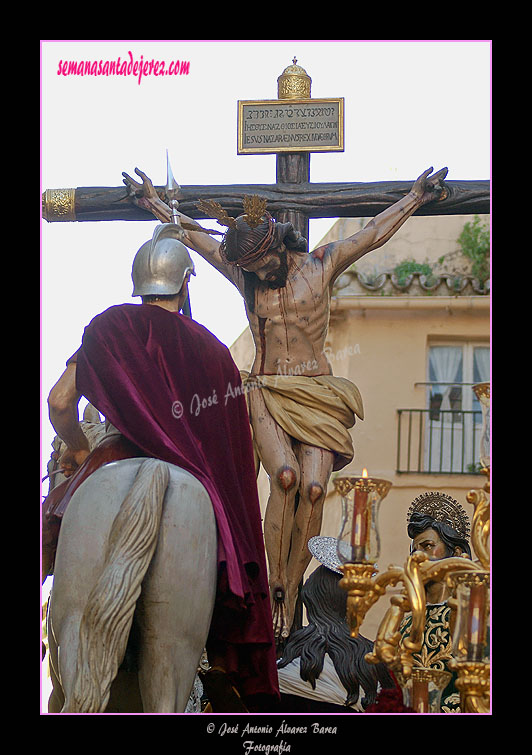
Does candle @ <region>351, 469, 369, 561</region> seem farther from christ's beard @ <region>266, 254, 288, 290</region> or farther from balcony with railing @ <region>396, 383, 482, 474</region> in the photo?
balcony with railing @ <region>396, 383, 482, 474</region>

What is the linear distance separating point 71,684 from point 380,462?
3.56 meters

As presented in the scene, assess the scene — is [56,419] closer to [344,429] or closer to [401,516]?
[344,429]

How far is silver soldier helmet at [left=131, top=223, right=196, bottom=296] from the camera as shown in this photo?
6.67 metres

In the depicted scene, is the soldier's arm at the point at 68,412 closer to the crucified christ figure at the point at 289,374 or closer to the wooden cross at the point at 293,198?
the crucified christ figure at the point at 289,374

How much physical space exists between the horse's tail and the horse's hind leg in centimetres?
6

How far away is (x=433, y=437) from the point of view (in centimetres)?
931

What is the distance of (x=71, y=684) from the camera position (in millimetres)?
5926

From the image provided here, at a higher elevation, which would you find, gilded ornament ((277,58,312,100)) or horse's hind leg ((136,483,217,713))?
gilded ornament ((277,58,312,100))

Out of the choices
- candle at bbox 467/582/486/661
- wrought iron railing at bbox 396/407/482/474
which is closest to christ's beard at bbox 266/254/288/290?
candle at bbox 467/582/486/661

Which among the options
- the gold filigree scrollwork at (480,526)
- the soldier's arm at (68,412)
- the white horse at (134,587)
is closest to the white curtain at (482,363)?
the soldier's arm at (68,412)

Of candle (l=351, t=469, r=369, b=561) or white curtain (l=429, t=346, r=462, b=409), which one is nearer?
candle (l=351, t=469, r=369, b=561)

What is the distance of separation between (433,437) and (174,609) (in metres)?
3.49

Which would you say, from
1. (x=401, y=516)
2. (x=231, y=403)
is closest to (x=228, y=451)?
(x=231, y=403)

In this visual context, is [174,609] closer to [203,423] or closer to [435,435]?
[203,423]
